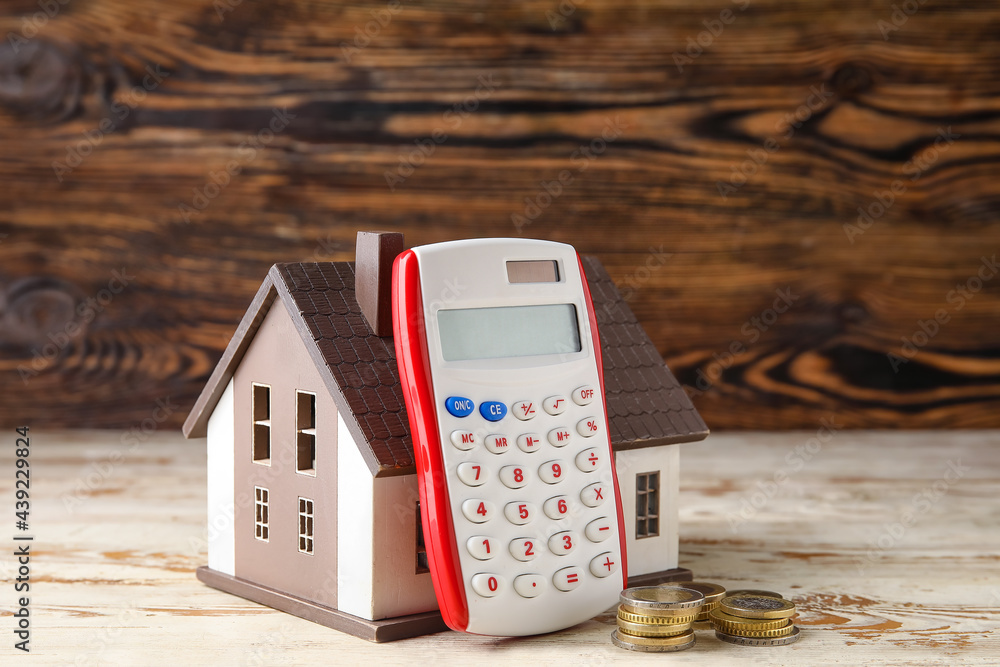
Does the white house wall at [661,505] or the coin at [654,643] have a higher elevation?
the white house wall at [661,505]

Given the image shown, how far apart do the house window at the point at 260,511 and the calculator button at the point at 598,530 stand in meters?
0.32

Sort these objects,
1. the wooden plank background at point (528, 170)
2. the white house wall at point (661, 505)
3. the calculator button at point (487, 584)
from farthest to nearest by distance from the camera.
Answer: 1. the wooden plank background at point (528, 170)
2. the white house wall at point (661, 505)
3. the calculator button at point (487, 584)

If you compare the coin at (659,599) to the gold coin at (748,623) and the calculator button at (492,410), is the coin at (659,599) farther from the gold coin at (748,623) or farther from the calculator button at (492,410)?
the calculator button at (492,410)

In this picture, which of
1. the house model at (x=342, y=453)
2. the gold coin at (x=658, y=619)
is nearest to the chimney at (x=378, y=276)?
the house model at (x=342, y=453)

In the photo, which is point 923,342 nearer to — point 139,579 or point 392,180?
point 392,180

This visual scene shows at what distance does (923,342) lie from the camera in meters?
2.04

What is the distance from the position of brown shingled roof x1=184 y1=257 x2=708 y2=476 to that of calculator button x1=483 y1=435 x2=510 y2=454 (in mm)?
67

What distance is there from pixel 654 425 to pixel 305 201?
1.06 m

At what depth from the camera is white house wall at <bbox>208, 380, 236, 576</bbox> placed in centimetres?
107

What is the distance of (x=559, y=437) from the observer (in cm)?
94

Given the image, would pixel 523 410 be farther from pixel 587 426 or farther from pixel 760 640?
pixel 760 640

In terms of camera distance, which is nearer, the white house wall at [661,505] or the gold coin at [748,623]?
the gold coin at [748,623]

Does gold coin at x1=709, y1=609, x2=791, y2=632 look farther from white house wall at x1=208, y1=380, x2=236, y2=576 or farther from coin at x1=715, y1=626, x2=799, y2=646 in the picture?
white house wall at x1=208, y1=380, x2=236, y2=576

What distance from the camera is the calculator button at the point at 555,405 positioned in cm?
94
